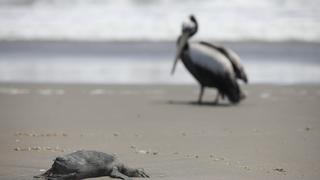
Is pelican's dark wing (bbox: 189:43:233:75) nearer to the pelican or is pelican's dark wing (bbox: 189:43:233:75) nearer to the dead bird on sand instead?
the pelican

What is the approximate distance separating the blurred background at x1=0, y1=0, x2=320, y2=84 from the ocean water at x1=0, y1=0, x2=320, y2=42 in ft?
0.09

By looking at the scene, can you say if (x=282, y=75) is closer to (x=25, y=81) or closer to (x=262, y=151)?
(x=25, y=81)

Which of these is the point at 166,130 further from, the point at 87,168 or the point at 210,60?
the point at 210,60

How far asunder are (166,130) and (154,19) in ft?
52.2

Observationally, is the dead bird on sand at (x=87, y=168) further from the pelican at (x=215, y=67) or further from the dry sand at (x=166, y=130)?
the pelican at (x=215, y=67)

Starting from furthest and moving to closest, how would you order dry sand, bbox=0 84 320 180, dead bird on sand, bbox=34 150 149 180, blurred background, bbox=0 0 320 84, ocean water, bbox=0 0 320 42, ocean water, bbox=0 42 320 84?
ocean water, bbox=0 0 320 42 < blurred background, bbox=0 0 320 84 < ocean water, bbox=0 42 320 84 < dry sand, bbox=0 84 320 180 < dead bird on sand, bbox=34 150 149 180

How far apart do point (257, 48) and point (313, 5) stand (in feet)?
17.1

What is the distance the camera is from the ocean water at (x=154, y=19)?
22.9 meters

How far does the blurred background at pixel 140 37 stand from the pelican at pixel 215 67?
7.15ft

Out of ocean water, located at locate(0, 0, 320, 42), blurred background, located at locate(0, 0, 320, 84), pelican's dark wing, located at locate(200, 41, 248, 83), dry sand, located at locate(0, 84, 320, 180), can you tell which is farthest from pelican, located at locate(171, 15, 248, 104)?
ocean water, located at locate(0, 0, 320, 42)

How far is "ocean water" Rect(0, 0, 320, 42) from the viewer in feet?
75.0

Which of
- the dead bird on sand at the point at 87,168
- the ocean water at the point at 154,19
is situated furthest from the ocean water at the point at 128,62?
the dead bird on sand at the point at 87,168

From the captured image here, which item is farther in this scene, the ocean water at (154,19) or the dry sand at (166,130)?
the ocean water at (154,19)

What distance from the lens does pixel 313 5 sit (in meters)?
25.7
